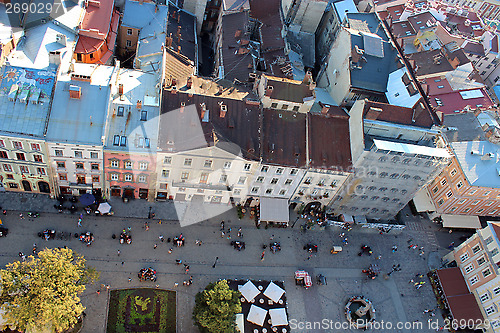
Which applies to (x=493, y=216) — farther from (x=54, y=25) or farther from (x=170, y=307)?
(x=54, y=25)

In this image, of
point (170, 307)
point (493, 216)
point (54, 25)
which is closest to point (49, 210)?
point (170, 307)

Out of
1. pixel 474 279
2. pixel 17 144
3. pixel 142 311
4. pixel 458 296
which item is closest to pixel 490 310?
pixel 458 296

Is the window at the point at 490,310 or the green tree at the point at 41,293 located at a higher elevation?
the green tree at the point at 41,293

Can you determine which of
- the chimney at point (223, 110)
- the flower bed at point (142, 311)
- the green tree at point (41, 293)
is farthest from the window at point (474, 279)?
the green tree at point (41, 293)

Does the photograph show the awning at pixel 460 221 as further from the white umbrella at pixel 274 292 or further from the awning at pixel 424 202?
the white umbrella at pixel 274 292

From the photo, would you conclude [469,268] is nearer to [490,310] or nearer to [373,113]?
[490,310]

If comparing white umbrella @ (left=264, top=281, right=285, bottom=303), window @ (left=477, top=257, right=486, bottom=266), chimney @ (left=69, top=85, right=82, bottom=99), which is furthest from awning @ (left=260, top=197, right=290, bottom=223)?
chimney @ (left=69, top=85, right=82, bottom=99)

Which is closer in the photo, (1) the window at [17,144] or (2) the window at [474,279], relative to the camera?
(1) the window at [17,144]
